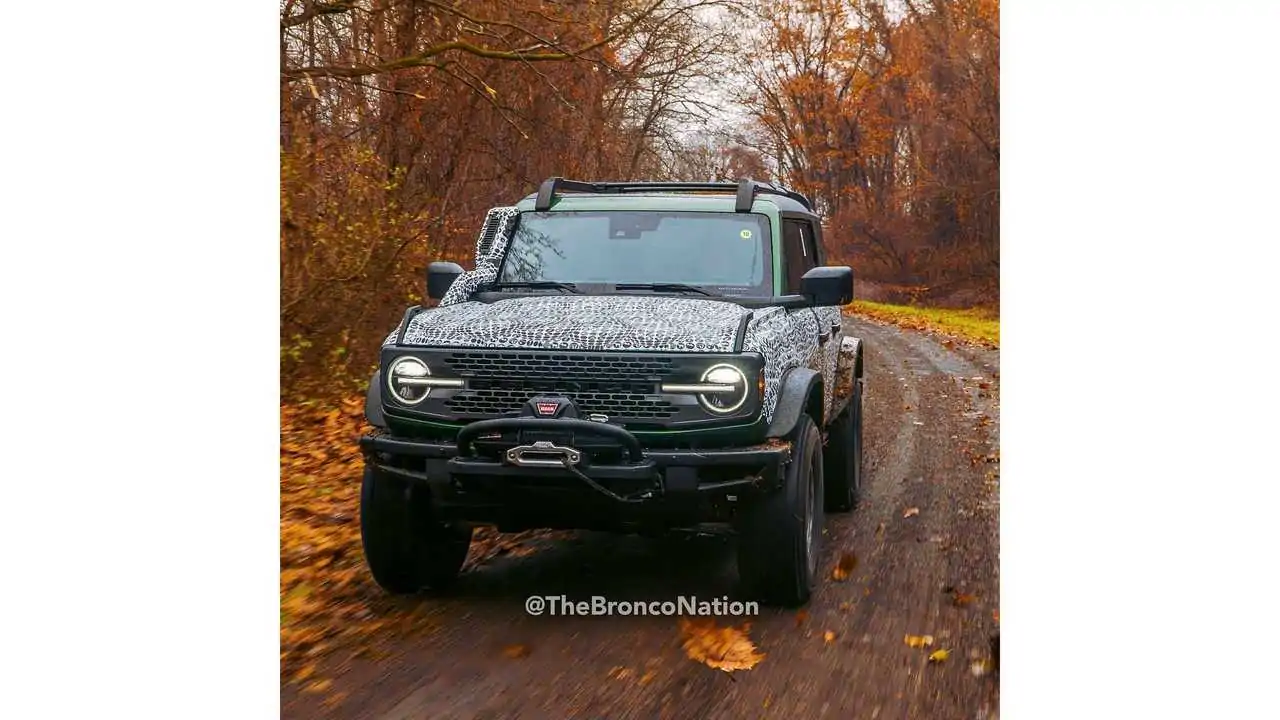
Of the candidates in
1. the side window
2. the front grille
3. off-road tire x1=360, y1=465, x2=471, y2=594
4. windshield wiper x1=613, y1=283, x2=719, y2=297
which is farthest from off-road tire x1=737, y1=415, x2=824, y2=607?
off-road tire x1=360, y1=465, x2=471, y2=594

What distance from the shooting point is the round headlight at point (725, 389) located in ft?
13.2

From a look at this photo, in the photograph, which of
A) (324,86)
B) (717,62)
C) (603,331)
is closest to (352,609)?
(603,331)

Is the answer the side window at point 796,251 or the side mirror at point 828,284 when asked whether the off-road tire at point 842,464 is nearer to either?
the side window at point 796,251

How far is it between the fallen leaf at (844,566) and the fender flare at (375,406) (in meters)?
2.17

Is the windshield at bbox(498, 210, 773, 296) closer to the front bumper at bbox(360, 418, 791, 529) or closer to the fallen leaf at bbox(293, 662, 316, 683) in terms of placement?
the front bumper at bbox(360, 418, 791, 529)

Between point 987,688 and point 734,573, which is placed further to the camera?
point 734,573

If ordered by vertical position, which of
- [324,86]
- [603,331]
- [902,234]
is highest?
[324,86]

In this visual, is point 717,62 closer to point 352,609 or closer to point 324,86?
point 324,86

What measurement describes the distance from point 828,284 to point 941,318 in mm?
1193

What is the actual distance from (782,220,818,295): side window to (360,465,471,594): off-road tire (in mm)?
1970

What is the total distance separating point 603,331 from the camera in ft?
13.7

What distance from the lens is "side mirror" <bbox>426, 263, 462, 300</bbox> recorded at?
5.10 m

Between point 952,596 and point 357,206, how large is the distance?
327cm

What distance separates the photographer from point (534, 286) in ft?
16.6
